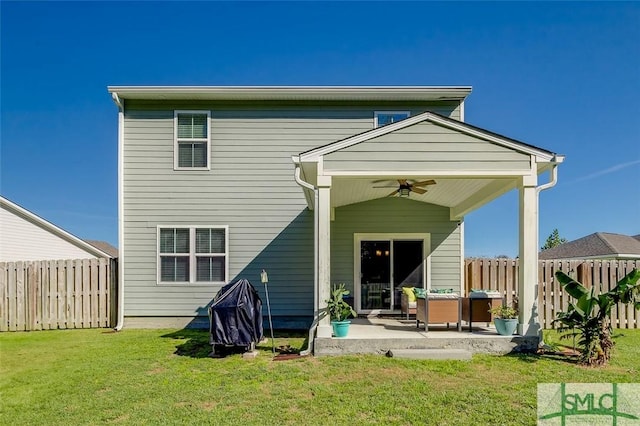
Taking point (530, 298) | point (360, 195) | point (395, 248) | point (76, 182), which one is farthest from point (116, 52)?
point (76, 182)

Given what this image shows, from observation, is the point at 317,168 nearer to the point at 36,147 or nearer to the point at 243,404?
the point at 243,404

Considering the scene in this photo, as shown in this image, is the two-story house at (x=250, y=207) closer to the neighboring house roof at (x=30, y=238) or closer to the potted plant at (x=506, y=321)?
the potted plant at (x=506, y=321)

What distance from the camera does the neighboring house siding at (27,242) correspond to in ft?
40.3

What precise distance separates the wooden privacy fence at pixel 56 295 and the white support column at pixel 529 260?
9.18 meters

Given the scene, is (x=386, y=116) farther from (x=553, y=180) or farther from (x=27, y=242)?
(x=27, y=242)

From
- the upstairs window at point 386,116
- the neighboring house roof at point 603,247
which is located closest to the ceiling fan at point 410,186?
the upstairs window at point 386,116

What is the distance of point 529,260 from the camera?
6504mm

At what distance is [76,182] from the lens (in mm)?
24938

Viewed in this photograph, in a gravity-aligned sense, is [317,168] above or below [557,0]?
below

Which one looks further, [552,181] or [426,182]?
[426,182]

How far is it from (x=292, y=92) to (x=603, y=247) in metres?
17.6

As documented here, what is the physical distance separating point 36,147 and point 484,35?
24.4 m

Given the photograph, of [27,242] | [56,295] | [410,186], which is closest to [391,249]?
[410,186]

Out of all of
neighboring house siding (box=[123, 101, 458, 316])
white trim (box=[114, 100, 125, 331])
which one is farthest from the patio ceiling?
white trim (box=[114, 100, 125, 331])
